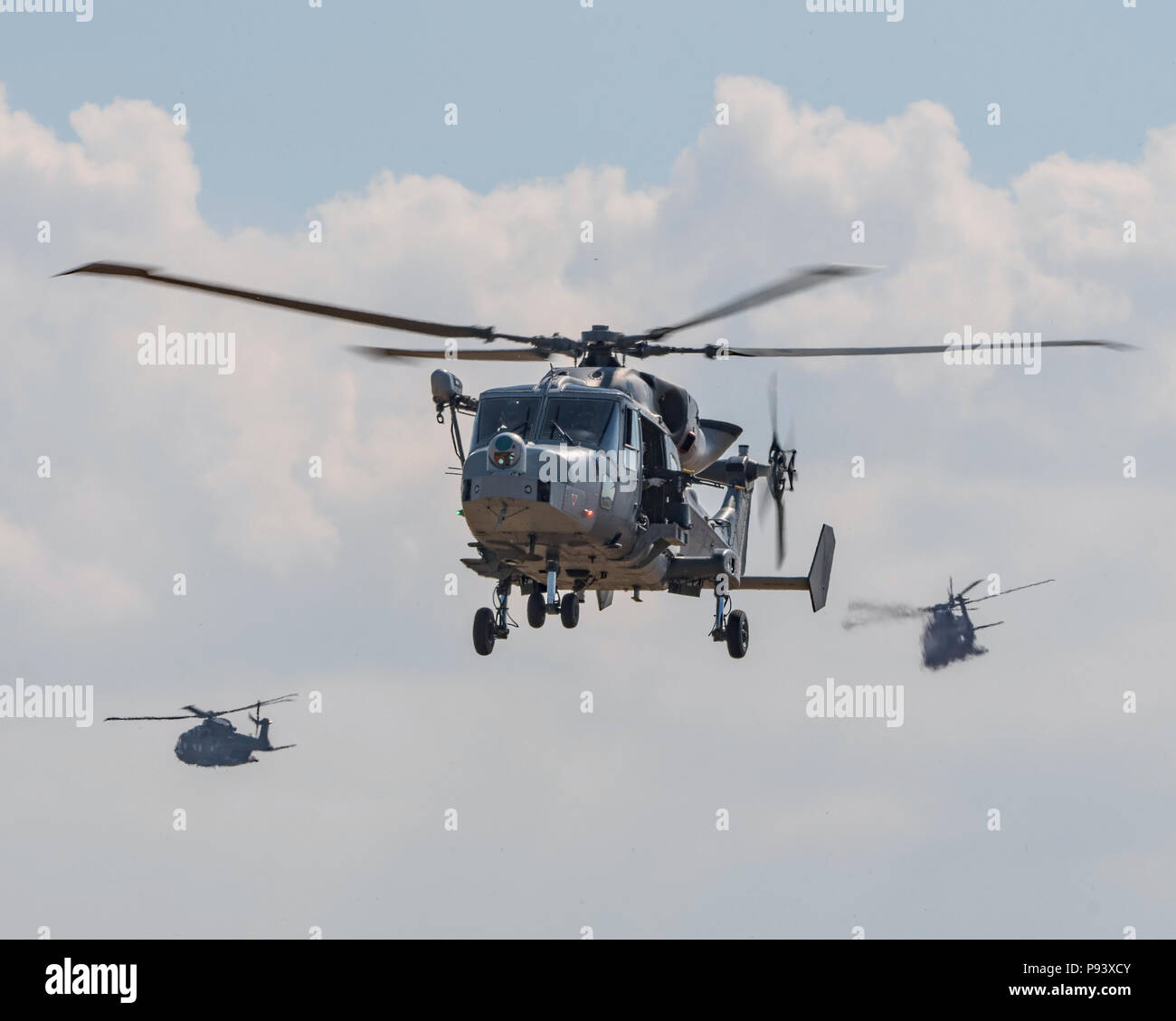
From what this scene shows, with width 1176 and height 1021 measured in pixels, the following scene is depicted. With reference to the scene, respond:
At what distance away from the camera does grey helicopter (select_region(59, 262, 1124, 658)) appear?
119ft

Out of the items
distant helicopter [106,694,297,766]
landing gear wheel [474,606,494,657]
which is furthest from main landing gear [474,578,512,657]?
distant helicopter [106,694,297,766]

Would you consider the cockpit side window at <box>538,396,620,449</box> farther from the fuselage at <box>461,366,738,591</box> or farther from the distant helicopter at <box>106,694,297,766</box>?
the distant helicopter at <box>106,694,297,766</box>

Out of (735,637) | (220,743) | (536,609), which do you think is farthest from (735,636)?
(220,743)

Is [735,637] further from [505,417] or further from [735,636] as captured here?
[505,417]

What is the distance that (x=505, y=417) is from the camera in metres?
38.1

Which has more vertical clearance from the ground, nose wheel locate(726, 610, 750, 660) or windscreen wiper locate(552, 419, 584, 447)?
windscreen wiper locate(552, 419, 584, 447)

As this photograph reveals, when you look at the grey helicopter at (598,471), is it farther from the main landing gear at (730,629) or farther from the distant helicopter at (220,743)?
the distant helicopter at (220,743)

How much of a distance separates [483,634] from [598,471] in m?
4.62

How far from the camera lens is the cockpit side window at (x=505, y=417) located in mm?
37812

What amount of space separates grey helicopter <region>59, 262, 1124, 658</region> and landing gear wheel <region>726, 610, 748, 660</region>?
28mm

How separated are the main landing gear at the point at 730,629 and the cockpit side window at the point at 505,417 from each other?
705 cm

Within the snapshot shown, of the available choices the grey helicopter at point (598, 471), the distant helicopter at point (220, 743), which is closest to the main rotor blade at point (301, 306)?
the grey helicopter at point (598, 471)
